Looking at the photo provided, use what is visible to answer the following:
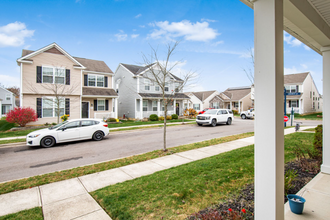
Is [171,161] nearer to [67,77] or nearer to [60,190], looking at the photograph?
[60,190]

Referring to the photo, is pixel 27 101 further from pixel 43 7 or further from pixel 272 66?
pixel 272 66

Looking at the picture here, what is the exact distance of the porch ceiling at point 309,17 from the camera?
2.74 meters

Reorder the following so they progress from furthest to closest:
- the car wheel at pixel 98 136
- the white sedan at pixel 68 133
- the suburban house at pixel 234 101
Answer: the suburban house at pixel 234 101, the car wheel at pixel 98 136, the white sedan at pixel 68 133

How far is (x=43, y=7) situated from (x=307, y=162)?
1831 cm

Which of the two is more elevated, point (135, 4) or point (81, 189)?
point (135, 4)

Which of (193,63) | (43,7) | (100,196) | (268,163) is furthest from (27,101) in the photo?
(268,163)

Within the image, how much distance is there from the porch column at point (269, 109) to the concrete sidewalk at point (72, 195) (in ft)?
9.10

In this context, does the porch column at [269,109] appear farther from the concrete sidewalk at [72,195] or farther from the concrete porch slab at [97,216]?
the concrete sidewalk at [72,195]

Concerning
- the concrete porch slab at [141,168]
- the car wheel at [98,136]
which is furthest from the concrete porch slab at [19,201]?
the car wheel at [98,136]

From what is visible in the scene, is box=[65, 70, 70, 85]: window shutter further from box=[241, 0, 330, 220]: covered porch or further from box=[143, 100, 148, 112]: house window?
box=[241, 0, 330, 220]: covered porch

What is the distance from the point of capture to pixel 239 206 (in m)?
3.33

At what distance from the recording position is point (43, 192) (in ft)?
14.8

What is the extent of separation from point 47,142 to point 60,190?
6586 millimetres

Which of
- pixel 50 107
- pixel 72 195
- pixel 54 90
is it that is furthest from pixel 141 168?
pixel 50 107
